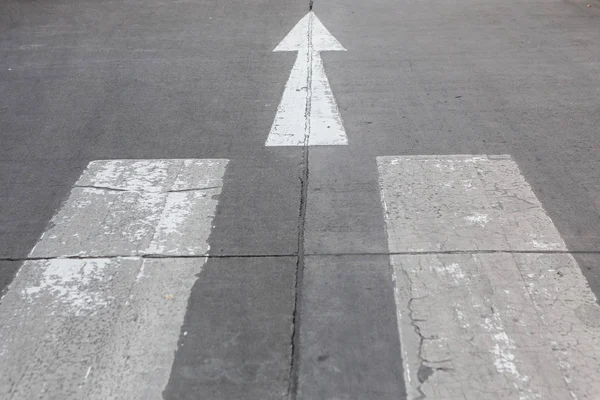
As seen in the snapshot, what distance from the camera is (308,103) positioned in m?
7.09

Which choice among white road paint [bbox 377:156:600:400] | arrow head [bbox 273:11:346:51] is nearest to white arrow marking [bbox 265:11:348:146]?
arrow head [bbox 273:11:346:51]

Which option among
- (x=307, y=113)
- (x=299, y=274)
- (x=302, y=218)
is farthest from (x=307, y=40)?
(x=299, y=274)

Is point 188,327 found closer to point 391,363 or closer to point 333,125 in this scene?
point 391,363

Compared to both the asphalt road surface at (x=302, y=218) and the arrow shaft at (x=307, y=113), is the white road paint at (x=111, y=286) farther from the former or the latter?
the arrow shaft at (x=307, y=113)

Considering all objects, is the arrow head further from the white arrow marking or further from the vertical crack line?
the vertical crack line

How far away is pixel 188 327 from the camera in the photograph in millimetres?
4016

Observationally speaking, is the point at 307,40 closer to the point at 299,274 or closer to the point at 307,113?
the point at 307,113

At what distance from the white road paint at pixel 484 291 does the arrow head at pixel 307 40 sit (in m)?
3.50

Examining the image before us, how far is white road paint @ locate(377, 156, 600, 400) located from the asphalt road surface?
1 centimetres

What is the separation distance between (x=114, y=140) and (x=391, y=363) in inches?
145

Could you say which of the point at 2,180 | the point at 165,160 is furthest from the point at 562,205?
the point at 2,180

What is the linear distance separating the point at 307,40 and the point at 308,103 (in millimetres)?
2266

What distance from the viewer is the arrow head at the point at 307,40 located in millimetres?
8805

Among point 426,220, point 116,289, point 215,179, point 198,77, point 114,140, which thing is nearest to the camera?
point 116,289
